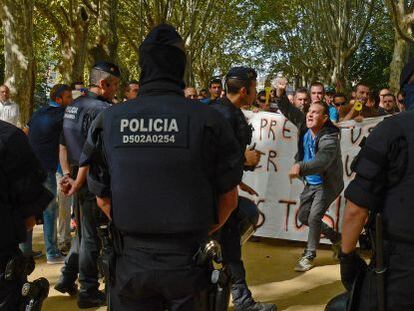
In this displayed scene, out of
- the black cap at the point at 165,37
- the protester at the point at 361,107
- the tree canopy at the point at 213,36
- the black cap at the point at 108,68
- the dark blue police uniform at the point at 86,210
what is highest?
the tree canopy at the point at 213,36

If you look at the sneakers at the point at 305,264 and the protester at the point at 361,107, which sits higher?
the protester at the point at 361,107

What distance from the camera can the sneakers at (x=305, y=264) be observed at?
5855 mm

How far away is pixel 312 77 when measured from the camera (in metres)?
41.6

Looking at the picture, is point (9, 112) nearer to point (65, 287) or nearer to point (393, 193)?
point (65, 287)

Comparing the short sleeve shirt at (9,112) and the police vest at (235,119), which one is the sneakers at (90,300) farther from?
the short sleeve shirt at (9,112)

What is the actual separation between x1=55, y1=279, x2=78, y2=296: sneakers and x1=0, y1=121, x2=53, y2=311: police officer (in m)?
2.30

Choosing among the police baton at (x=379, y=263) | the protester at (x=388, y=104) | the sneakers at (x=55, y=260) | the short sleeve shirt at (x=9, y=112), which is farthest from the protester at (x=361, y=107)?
the short sleeve shirt at (x=9, y=112)

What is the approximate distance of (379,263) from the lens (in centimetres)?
253

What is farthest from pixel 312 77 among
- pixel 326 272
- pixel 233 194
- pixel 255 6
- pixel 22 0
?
pixel 233 194

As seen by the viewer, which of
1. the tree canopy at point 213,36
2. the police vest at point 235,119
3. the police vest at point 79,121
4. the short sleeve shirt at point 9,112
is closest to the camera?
the police vest at point 235,119

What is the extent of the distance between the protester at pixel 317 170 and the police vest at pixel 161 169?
3.04m

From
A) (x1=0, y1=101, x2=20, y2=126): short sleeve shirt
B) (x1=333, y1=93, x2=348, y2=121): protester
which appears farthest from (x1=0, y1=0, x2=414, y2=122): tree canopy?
(x1=333, y1=93, x2=348, y2=121): protester

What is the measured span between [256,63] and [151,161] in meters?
45.6

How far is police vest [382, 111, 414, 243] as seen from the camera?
245 cm
